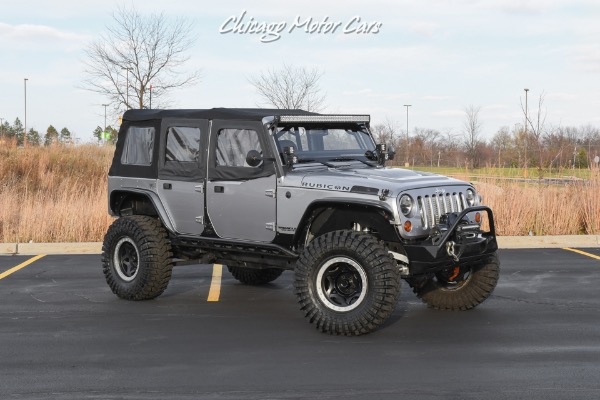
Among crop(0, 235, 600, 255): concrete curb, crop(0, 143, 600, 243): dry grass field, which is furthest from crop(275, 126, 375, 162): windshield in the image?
crop(0, 143, 600, 243): dry grass field

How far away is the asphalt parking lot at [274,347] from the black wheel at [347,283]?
0.58 ft

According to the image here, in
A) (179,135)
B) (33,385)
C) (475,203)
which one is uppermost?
(179,135)

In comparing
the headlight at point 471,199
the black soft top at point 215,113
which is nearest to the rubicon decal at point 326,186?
the black soft top at point 215,113

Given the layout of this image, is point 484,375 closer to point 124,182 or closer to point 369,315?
point 369,315

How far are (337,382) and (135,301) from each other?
4016 mm

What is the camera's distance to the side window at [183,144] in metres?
8.91

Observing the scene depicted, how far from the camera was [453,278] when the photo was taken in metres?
8.79

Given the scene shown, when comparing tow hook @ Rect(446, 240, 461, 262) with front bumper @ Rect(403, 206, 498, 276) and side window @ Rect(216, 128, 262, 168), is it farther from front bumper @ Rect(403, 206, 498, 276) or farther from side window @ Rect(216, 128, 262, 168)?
side window @ Rect(216, 128, 262, 168)

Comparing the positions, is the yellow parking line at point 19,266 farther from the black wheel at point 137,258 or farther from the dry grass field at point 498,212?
the black wheel at point 137,258

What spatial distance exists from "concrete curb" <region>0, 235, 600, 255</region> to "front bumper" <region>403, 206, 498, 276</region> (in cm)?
650

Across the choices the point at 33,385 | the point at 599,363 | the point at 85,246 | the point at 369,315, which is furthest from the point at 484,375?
the point at 85,246

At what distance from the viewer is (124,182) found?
9.51 metres

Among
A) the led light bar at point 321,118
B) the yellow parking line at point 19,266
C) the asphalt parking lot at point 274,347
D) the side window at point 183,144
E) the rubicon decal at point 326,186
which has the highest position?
the led light bar at point 321,118

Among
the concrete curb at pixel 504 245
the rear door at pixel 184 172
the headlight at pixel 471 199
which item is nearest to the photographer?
the headlight at pixel 471 199
